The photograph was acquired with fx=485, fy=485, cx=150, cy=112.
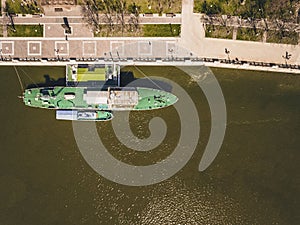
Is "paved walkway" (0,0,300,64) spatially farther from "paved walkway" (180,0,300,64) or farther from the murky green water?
the murky green water

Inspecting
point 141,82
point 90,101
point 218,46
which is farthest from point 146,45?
point 90,101

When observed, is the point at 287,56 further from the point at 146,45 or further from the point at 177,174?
the point at 177,174

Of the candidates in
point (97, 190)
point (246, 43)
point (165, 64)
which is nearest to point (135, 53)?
point (165, 64)

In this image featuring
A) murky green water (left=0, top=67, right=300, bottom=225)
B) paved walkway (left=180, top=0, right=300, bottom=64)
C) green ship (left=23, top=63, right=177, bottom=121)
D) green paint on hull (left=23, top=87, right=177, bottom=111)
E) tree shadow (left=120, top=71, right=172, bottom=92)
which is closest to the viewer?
murky green water (left=0, top=67, right=300, bottom=225)

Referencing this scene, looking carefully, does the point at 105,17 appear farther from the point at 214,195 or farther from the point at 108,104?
the point at 214,195

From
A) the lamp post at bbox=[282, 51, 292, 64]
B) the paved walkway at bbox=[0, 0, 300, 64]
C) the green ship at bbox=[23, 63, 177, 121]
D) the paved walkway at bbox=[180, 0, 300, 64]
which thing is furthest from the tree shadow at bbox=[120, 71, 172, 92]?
the lamp post at bbox=[282, 51, 292, 64]
